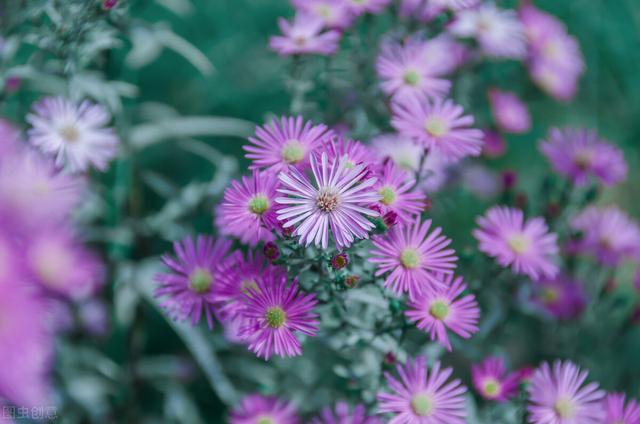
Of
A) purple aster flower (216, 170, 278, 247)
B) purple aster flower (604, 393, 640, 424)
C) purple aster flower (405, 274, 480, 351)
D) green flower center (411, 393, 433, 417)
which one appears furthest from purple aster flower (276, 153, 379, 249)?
purple aster flower (604, 393, 640, 424)

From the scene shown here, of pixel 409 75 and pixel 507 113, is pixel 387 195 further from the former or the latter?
pixel 507 113

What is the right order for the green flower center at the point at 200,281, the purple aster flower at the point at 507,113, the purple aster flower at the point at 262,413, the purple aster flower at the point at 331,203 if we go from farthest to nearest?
the purple aster flower at the point at 507,113, the purple aster flower at the point at 262,413, the green flower center at the point at 200,281, the purple aster flower at the point at 331,203

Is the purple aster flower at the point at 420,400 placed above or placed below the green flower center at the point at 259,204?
below

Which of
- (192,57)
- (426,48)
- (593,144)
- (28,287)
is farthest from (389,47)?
(28,287)

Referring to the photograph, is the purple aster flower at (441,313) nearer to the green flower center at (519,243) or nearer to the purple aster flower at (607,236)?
the green flower center at (519,243)

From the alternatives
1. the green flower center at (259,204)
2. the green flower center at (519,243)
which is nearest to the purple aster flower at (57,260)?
the green flower center at (259,204)

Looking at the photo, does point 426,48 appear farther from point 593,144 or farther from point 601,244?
point 601,244
